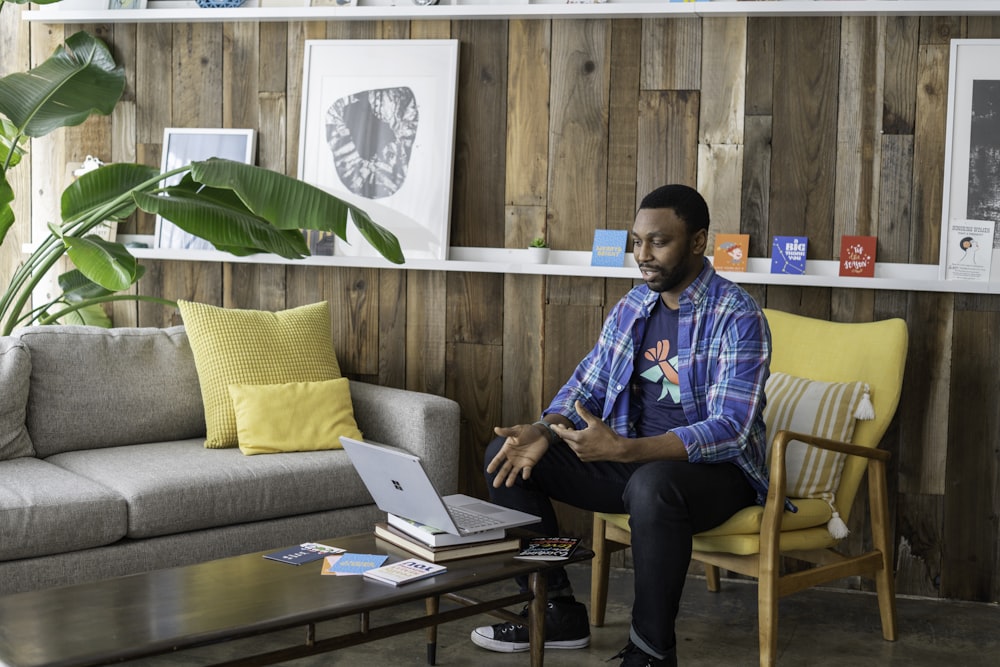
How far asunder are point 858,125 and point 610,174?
833 millimetres

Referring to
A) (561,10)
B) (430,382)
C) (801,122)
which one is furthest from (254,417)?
(801,122)

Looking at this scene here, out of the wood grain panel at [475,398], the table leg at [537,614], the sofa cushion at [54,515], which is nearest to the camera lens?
the table leg at [537,614]

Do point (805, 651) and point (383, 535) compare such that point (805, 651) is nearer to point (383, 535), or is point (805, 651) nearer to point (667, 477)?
point (667, 477)

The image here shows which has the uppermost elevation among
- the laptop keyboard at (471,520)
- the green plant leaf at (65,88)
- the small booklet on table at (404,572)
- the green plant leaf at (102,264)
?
the green plant leaf at (65,88)

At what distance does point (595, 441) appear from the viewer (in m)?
2.63

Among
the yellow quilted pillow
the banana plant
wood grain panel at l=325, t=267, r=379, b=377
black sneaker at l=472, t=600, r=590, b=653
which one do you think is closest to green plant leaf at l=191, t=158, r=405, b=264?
the banana plant

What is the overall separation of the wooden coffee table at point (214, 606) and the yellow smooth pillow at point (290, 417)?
1.03 meters

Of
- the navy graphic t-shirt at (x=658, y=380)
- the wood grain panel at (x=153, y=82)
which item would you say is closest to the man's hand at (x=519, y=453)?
the navy graphic t-shirt at (x=658, y=380)

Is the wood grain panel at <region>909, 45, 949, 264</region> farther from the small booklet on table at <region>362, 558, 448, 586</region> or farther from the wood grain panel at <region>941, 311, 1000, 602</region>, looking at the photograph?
the small booklet on table at <region>362, 558, 448, 586</region>

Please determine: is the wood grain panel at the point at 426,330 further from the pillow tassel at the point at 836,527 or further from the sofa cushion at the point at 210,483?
the pillow tassel at the point at 836,527

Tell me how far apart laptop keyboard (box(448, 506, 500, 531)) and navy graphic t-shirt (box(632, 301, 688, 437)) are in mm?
718

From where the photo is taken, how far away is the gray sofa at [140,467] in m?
2.71

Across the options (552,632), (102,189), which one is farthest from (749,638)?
(102,189)

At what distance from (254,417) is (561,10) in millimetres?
1709
